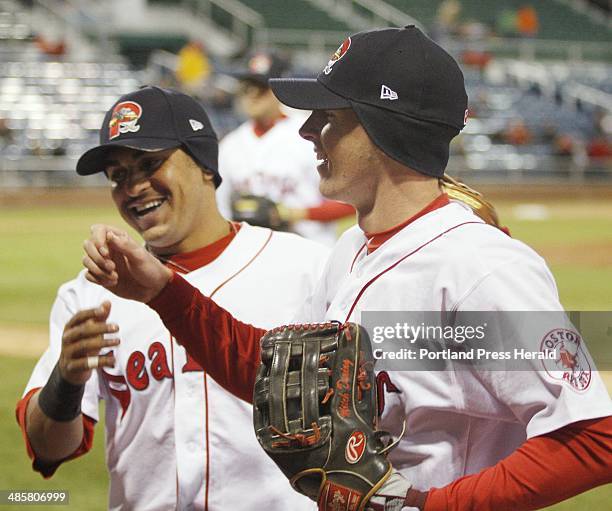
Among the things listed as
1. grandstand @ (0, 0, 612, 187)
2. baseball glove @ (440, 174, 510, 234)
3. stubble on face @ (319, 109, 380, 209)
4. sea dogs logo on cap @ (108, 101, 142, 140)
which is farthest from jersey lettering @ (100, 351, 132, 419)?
grandstand @ (0, 0, 612, 187)

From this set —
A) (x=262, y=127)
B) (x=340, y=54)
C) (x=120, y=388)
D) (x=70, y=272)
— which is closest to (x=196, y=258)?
(x=120, y=388)

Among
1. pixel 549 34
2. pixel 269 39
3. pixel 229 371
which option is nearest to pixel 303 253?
pixel 229 371

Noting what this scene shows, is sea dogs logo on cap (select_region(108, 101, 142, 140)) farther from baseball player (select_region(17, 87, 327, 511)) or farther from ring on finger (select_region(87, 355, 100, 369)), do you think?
ring on finger (select_region(87, 355, 100, 369))

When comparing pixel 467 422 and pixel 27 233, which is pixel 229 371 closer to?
pixel 467 422

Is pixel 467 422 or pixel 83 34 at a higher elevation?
pixel 83 34

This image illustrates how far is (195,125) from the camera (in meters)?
2.52

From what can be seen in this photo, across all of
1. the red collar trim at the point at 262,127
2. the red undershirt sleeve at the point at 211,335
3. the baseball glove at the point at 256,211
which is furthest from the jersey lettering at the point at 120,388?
the red collar trim at the point at 262,127

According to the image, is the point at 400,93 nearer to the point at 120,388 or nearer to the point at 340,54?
the point at 340,54

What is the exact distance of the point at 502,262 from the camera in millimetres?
1662

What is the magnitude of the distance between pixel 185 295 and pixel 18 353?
520 centimetres

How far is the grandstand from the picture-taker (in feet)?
67.0

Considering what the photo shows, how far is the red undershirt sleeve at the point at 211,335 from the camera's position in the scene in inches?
77.2

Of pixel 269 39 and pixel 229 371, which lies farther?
pixel 269 39

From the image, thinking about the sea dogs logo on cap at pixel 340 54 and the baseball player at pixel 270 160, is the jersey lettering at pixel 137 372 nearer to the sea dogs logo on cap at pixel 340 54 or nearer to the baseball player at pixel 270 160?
the sea dogs logo on cap at pixel 340 54
